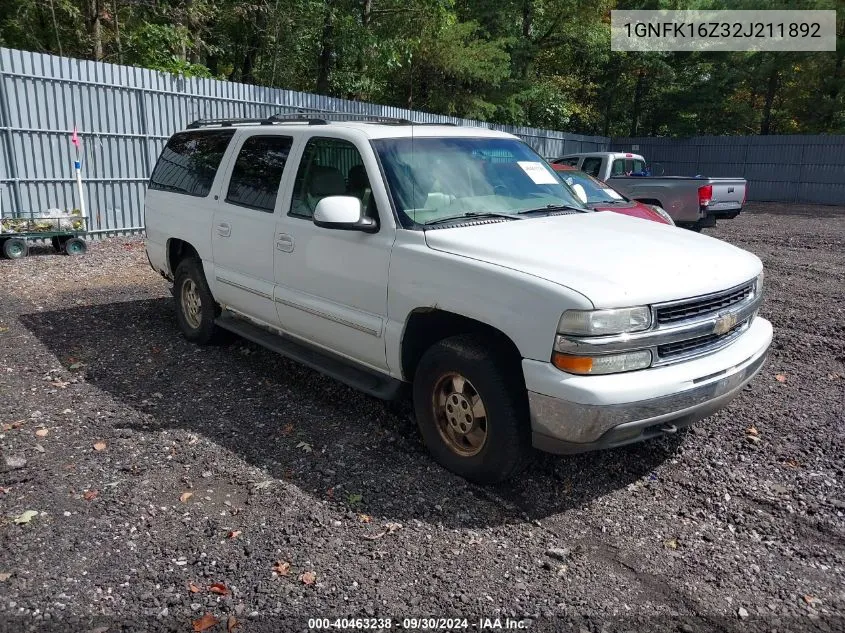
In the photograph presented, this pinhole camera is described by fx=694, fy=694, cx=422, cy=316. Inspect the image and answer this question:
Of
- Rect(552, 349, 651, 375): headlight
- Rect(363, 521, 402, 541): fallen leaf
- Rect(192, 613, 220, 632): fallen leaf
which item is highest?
Rect(552, 349, 651, 375): headlight

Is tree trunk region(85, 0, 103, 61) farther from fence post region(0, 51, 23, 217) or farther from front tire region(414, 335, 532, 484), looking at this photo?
front tire region(414, 335, 532, 484)

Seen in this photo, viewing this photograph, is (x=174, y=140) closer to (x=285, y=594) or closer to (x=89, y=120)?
(x=285, y=594)

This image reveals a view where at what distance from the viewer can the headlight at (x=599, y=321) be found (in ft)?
10.5

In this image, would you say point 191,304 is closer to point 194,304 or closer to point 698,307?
point 194,304

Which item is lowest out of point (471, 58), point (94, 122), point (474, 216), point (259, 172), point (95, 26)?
point (474, 216)

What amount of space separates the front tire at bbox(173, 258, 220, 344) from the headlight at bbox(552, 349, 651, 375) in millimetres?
3665

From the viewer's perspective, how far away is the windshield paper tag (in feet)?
15.9

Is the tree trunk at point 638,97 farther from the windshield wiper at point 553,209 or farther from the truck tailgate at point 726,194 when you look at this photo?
the windshield wiper at point 553,209

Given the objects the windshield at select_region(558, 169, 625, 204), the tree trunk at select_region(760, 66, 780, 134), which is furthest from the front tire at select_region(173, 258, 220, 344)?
the tree trunk at select_region(760, 66, 780, 134)

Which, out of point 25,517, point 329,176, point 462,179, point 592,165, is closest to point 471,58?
point 592,165

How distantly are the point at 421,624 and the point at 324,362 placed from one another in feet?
7.19

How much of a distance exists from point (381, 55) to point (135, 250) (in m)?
12.1

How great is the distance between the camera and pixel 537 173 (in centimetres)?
492

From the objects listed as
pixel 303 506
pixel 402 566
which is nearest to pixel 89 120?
pixel 303 506
